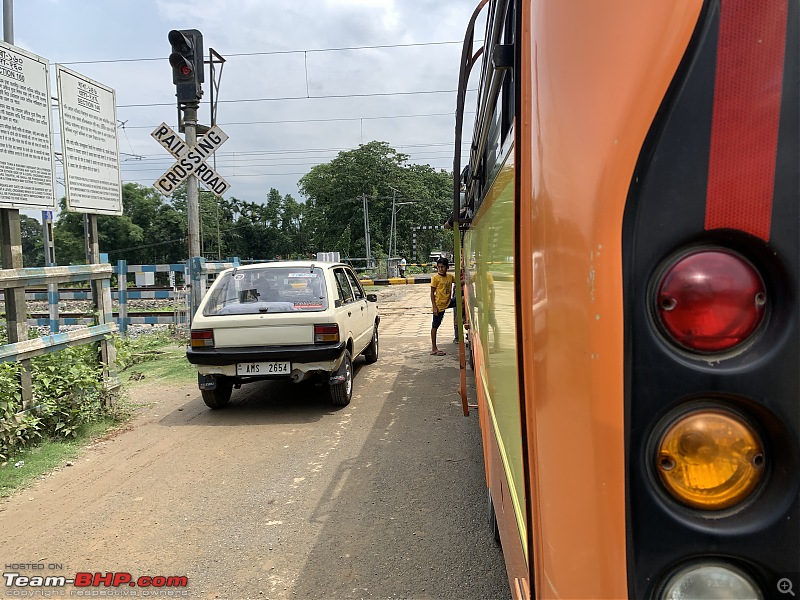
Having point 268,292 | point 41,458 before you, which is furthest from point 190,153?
point 41,458

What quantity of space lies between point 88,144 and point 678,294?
641cm

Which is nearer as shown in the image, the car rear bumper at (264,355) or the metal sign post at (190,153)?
the car rear bumper at (264,355)

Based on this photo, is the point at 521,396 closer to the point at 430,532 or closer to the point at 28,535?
the point at 430,532

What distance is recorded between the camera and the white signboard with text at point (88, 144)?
18.5 ft

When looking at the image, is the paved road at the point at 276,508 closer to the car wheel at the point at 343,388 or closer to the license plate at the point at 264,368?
the car wheel at the point at 343,388

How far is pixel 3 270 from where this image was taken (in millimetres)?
4754

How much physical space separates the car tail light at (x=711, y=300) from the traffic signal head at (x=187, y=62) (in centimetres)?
820

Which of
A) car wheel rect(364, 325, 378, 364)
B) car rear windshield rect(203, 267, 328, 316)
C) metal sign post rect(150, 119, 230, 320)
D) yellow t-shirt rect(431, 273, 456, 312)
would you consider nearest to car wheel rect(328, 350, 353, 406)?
car rear windshield rect(203, 267, 328, 316)

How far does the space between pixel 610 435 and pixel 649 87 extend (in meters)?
0.59

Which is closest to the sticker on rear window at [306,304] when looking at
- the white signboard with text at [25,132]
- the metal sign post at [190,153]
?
the white signboard with text at [25,132]

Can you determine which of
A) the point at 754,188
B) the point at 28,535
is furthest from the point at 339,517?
the point at 754,188

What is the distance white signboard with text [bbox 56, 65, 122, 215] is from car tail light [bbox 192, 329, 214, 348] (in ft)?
5.62

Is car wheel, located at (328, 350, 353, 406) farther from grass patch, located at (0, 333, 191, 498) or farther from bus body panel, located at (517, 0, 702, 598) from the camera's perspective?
bus body panel, located at (517, 0, 702, 598)

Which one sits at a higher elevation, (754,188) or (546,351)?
(754,188)
